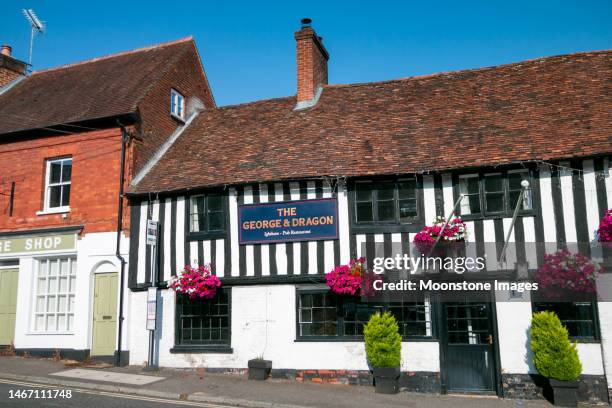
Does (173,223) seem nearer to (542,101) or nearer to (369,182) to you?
(369,182)

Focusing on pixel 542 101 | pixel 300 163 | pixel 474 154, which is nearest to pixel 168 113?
pixel 300 163

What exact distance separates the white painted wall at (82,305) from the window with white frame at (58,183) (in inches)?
58.4

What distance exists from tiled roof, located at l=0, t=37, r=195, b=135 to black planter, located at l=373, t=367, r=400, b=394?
932 centimetres

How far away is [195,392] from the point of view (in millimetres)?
10617

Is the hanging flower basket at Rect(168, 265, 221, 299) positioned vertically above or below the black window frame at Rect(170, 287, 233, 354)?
above

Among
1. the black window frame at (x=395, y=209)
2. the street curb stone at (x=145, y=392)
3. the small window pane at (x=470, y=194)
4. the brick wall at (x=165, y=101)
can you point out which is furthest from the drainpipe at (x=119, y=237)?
the small window pane at (x=470, y=194)

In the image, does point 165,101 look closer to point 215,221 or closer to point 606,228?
point 215,221

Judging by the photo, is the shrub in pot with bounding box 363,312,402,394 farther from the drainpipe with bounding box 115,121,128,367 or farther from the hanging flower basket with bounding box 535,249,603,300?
the drainpipe with bounding box 115,121,128,367

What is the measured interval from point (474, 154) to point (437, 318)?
373cm

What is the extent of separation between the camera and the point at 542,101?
13445 millimetres

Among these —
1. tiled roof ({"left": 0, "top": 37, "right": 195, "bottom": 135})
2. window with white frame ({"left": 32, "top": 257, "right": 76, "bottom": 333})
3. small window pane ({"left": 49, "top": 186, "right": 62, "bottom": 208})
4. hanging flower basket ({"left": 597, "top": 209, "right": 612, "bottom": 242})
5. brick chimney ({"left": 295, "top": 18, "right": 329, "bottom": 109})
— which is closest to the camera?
hanging flower basket ({"left": 597, "top": 209, "right": 612, "bottom": 242})

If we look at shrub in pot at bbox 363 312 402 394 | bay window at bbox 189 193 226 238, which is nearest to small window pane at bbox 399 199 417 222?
shrub in pot at bbox 363 312 402 394

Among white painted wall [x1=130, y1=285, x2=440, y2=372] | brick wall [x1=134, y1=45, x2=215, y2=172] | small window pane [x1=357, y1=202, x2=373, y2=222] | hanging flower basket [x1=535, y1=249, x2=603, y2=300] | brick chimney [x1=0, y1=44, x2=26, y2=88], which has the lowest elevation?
white painted wall [x1=130, y1=285, x2=440, y2=372]

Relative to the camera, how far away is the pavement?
9.88 m
